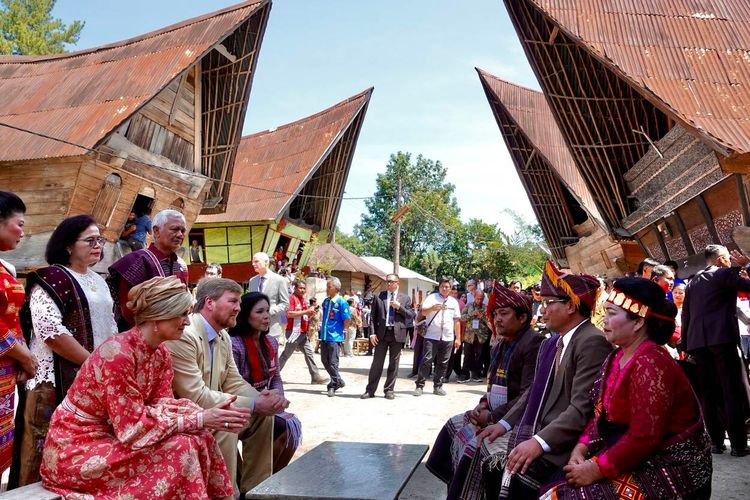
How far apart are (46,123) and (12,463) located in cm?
1023

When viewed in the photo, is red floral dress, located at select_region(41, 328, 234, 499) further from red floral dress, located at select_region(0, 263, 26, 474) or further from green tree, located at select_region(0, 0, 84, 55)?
green tree, located at select_region(0, 0, 84, 55)

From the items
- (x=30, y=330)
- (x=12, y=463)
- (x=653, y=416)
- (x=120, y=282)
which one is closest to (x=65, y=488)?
(x=12, y=463)

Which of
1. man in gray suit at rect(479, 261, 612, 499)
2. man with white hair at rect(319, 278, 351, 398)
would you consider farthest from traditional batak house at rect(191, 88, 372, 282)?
man in gray suit at rect(479, 261, 612, 499)

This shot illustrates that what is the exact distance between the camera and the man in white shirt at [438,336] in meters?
9.63

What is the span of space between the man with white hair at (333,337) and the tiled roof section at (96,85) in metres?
4.92

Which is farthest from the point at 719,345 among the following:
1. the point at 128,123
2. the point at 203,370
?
the point at 128,123

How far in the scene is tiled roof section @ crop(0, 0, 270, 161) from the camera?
36.8ft

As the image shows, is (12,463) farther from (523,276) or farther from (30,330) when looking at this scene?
(523,276)

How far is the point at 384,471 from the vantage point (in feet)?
10.4

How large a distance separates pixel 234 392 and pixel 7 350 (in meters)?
1.28

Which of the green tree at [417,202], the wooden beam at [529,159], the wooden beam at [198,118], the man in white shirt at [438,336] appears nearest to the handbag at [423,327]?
the man in white shirt at [438,336]

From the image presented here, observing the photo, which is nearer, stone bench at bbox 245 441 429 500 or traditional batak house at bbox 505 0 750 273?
stone bench at bbox 245 441 429 500

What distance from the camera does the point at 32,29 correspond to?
29.6 metres

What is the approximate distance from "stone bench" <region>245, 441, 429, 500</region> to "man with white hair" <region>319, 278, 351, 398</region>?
556 centimetres
